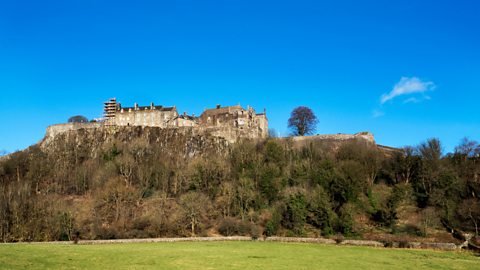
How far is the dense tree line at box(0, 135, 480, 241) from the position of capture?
48.6 m

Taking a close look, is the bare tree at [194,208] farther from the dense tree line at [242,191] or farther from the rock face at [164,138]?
the rock face at [164,138]

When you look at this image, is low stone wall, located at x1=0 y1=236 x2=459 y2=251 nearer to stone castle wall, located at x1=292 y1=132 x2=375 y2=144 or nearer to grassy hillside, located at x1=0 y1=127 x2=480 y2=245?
→ grassy hillside, located at x1=0 y1=127 x2=480 y2=245

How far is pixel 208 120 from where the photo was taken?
86.4 metres

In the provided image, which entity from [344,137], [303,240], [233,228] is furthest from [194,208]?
[344,137]

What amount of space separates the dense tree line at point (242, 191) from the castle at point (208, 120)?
6.84 m

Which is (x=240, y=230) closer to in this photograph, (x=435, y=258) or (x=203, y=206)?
(x=203, y=206)

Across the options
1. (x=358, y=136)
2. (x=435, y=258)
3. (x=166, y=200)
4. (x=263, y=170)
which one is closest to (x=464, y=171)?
(x=358, y=136)

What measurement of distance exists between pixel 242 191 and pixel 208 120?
32576 mm

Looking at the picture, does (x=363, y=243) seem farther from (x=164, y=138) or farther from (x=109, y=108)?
(x=109, y=108)

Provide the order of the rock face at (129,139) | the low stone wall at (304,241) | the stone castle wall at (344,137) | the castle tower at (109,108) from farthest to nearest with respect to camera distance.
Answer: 1. the castle tower at (109,108)
2. the rock face at (129,139)
3. the stone castle wall at (344,137)
4. the low stone wall at (304,241)

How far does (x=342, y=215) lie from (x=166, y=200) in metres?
25.3

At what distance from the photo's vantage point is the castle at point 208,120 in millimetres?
79119

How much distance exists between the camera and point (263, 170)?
203 ft

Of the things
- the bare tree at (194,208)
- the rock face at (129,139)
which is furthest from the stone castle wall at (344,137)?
the bare tree at (194,208)
